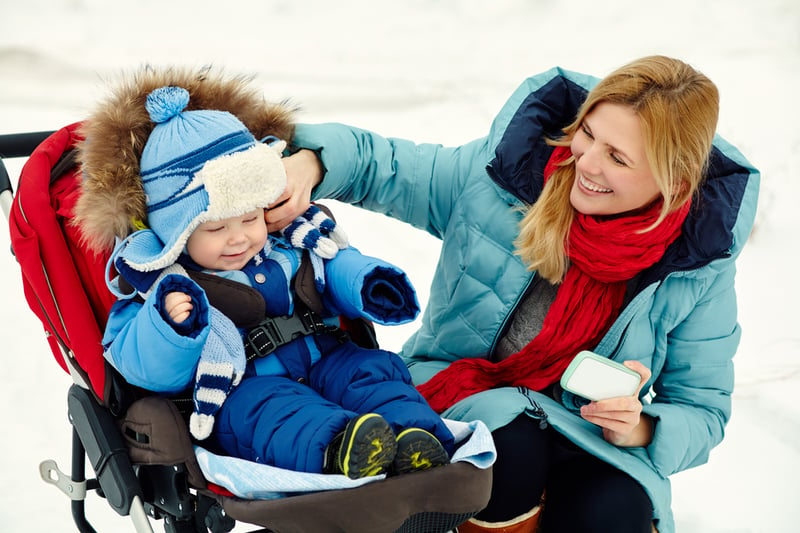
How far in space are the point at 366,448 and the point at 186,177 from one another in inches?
18.6

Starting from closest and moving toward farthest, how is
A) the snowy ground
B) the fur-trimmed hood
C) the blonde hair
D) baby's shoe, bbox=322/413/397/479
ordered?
baby's shoe, bbox=322/413/397/479, the fur-trimmed hood, the blonde hair, the snowy ground

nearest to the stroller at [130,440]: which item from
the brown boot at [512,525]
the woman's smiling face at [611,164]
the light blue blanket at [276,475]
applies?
the light blue blanket at [276,475]

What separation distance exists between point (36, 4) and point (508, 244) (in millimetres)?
3007

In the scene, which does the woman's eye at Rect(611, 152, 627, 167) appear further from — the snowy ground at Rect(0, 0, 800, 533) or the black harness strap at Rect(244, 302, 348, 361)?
the snowy ground at Rect(0, 0, 800, 533)

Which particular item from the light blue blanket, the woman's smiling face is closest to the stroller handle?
the light blue blanket

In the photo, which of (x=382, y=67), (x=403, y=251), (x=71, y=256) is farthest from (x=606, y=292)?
(x=382, y=67)

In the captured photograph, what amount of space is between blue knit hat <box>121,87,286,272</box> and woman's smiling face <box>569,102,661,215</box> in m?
0.51

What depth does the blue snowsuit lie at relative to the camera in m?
1.25

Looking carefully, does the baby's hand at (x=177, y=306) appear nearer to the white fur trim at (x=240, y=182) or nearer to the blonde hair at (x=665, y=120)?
the white fur trim at (x=240, y=182)

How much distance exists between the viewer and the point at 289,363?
144 cm

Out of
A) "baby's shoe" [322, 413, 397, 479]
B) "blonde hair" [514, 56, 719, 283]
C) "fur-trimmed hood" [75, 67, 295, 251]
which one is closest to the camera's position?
"baby's shoe" [322, 413, 397, 479]

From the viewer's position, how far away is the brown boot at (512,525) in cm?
152

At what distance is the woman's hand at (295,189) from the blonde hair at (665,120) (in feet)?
1.23

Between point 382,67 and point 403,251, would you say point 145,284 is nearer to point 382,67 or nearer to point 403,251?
point 403,251
